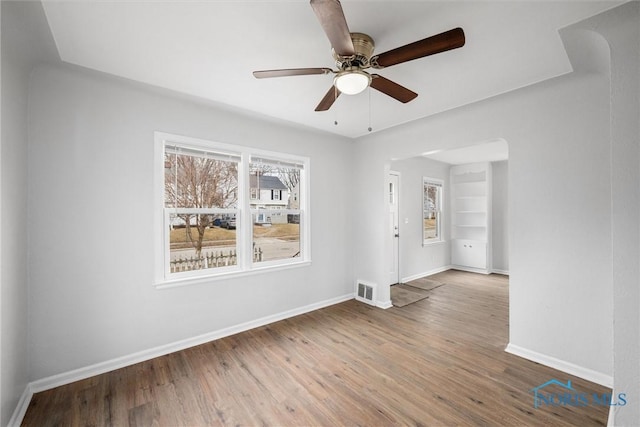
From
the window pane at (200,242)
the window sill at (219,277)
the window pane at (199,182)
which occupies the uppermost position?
the window pane at (199,182)

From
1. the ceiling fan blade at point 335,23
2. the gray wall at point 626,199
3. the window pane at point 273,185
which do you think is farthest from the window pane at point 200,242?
the gray wall at point 626,199

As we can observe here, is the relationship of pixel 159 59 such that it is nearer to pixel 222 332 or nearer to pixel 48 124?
pixel 48 124

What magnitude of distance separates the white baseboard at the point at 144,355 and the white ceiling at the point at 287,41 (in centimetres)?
256

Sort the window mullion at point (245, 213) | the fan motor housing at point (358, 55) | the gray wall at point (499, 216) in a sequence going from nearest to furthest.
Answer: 1. the fan motor housing at point (358, 55)
2. the window mullion at point (245, 213)
3. the gray wall at point (499, 216)

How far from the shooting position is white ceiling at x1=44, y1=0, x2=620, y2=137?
5.24 ft

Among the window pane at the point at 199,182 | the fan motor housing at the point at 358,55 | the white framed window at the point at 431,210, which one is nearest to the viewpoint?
the fan motor housing at the point at 358,55

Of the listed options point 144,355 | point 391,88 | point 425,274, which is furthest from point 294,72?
point 425,274

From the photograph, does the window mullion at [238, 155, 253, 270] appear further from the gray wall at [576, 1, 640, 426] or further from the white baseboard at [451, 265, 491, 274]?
the white baseboard at [451, 265, 491, 274]

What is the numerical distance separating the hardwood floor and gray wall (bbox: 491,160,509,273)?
135 inches

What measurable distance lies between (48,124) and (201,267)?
→ 1.82 metres

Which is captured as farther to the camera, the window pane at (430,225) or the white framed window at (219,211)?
the window pane at (430,225)

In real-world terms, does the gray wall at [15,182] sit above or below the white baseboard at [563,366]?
above

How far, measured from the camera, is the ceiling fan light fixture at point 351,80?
5.69 feet

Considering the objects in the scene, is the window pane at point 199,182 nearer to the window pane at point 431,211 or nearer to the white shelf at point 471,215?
the window pane at point 431,211
